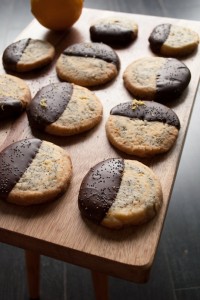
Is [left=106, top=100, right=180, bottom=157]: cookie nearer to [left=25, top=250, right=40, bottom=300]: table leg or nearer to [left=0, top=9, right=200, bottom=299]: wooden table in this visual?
[left=0, top=9, right=200, bottom=299]: wooden table

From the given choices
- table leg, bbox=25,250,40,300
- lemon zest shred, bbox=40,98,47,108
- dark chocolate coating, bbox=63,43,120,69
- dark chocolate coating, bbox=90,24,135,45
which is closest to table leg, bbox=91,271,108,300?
table leg, bbox=25,250,40,300

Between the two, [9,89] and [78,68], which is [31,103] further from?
[78,68]

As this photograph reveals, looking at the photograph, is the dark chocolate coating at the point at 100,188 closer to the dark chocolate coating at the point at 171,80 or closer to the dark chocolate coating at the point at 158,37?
the dark chocolate coating at the point at 171,80

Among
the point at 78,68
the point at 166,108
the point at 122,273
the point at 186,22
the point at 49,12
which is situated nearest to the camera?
the point at 122,273

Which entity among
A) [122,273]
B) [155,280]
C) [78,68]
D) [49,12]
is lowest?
[155,280]

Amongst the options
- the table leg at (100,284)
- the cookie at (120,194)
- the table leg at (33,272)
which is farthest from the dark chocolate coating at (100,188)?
the table leg at (33,272)

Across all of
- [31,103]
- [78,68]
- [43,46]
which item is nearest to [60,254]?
[31,103]
